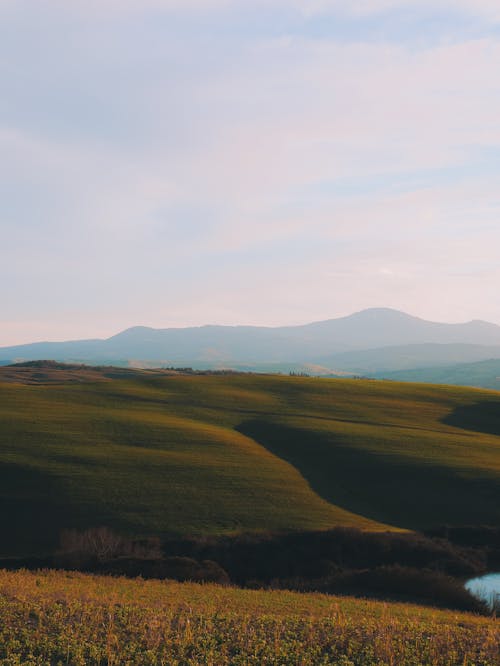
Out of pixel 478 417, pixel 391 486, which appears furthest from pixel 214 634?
pixel 478 417

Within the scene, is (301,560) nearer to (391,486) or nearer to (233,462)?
(391,486)

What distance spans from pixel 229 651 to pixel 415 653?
5.87 meters

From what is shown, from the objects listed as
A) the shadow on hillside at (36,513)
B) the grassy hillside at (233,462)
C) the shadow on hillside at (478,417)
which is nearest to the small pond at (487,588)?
the grassy hillside at (233,462)

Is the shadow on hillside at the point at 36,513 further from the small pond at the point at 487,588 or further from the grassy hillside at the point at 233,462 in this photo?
the small pond at the point at 487,588

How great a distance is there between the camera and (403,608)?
26688 mm

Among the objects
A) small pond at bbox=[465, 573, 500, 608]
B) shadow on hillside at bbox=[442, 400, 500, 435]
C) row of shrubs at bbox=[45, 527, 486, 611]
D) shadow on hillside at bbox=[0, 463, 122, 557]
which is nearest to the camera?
row of shrubs at bbox=[45, 527, 486, 611]

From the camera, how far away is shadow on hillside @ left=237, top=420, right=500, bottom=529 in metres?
50.7

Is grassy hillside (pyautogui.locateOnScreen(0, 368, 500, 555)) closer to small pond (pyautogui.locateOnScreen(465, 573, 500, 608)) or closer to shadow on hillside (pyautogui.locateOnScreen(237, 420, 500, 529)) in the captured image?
shadow on hillside (pyautogui.locateOnScreen(237, 420, 500, 529))

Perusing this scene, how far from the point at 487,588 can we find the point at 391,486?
1902 cm

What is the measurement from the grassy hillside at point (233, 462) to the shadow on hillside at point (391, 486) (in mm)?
182

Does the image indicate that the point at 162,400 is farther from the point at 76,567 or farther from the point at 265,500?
the point at 76,567

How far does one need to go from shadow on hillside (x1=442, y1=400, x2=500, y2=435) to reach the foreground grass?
2546 inches

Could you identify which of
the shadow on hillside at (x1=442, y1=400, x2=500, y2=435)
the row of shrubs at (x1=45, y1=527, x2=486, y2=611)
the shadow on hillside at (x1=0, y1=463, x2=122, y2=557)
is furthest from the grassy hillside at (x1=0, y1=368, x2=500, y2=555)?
the row of shrubs at (x1=45, y1=527, x2=486, y2=611)

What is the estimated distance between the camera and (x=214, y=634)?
18.7 metres
